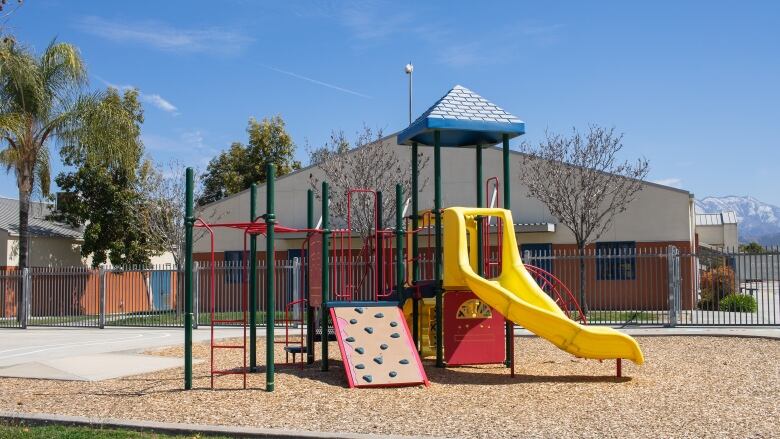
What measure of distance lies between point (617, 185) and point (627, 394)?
18985mm

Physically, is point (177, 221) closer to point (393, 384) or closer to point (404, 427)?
point (393, 384)

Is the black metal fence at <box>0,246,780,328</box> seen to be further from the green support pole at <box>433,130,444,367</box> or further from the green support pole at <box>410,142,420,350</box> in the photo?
the green support pole at <box>433,130,444,367</box>

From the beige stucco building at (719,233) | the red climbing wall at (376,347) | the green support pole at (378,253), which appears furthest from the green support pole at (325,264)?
the beige stucco building at (719,233)

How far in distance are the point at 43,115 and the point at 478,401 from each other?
2164 centimetres

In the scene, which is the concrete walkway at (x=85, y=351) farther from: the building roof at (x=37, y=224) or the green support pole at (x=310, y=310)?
the building roof at (x=37, y=224)

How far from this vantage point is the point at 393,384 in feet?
Answer: 33.2

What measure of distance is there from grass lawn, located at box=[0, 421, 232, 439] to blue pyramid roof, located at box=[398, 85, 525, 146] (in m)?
6.20

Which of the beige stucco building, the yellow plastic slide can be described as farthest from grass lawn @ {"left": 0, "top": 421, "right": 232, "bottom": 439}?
the beige stucco building

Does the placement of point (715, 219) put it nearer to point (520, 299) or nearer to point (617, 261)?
point (617, 261)

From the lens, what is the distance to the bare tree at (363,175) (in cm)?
2803

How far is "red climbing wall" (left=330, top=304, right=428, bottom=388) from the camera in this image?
10.2 m

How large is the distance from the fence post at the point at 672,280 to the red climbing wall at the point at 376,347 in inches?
437

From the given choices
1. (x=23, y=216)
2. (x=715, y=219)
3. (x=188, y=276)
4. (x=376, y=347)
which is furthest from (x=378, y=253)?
(x=715, y=219)

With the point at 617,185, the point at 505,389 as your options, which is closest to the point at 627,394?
the point at 505,389
